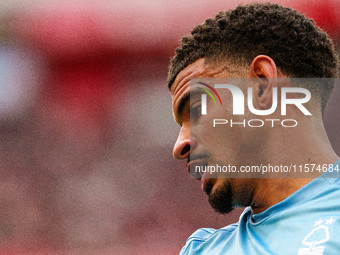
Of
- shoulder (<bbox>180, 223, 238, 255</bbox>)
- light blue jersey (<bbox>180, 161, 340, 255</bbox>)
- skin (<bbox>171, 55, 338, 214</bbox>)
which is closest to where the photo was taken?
light blue jersey (<bbox>180, 161, 340, 255</bbox>)

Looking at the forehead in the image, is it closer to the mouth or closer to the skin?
the skin

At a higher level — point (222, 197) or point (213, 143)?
point (213, 143)

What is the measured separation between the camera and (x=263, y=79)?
0.92m

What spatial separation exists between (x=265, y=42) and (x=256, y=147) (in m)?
0.24

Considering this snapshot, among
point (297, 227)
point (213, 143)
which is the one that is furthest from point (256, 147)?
point (297, 227)

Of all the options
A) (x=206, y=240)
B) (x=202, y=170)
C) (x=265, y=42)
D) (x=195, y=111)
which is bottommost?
(x=206, y=240)

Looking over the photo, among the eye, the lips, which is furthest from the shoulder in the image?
the eye

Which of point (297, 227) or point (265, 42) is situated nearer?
point (297, 227)

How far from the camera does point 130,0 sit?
3283 millimetres

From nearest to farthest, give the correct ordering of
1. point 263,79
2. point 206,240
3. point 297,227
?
1. point 297,227
2. point 263,79
3. point 206,240

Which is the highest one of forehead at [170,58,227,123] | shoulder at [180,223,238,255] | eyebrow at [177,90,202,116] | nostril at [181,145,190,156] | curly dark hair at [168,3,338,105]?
curly dark hair at [168,3,338,105]

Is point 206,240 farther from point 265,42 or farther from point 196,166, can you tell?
point 265,42

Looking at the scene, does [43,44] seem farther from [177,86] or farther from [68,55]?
[177,86]

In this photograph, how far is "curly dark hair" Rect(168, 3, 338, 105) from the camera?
960 mm
